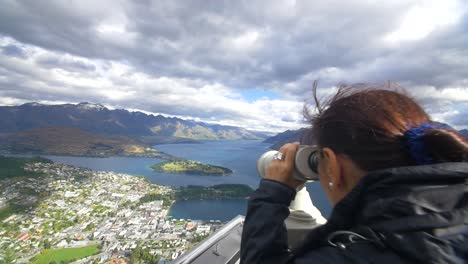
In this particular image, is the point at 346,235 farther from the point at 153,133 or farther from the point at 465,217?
the point at 153,133

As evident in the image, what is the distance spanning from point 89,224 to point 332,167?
14.6m

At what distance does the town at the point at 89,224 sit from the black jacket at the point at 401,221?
3.51 meters

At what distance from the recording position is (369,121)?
51 cm

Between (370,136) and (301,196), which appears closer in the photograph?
(370,136)

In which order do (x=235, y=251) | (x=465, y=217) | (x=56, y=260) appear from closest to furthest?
(x=465, y=217) → (x=235, y=251) → (x=56, y=260)

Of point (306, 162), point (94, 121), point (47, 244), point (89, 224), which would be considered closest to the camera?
point (306, 162)

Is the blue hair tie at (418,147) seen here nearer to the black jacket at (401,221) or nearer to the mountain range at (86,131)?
the black jacket at (401,221)

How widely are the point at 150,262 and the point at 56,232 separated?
7573mm

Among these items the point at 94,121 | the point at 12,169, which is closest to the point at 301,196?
the point at 12,169

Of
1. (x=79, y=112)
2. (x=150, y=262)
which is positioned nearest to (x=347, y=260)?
(x=150, y=262)

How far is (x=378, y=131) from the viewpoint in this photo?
50 cm

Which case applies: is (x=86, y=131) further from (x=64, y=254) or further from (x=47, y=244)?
(x=64, y=254)

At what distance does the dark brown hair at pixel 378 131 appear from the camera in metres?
0.48

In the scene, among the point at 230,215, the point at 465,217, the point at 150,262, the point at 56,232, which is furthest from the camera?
the point at 230,215
